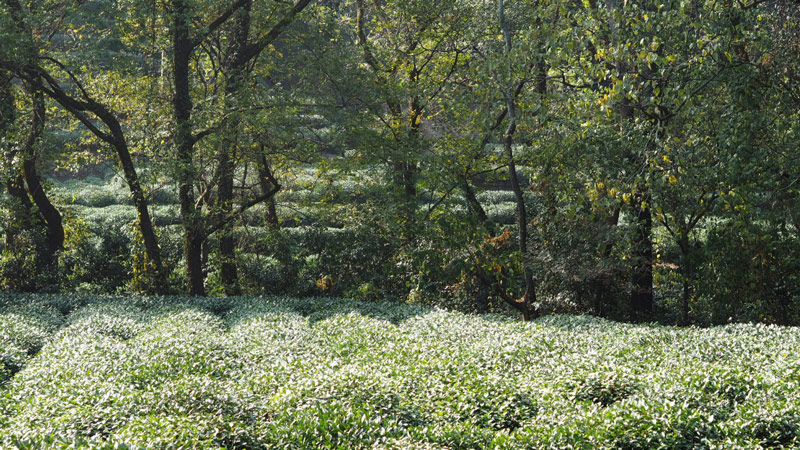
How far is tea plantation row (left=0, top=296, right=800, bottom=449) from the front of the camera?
4.86 metres

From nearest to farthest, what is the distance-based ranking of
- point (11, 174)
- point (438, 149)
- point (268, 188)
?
point (11, 174) → point (438, 149) → point (268, 188)

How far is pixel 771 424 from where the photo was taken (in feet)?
16.3

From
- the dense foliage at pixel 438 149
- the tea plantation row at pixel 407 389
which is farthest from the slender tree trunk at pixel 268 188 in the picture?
the tea plantation row at pixel 407 389

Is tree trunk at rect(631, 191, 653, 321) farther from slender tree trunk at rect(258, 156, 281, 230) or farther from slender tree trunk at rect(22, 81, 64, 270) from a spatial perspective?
slender tree trunk at rect(22, 81, 64, 270)

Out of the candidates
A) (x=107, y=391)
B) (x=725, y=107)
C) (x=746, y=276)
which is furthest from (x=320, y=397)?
(x=746, y=276)

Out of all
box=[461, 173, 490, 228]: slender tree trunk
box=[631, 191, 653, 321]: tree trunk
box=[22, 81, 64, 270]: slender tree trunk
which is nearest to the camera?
box=[631, 191, 653, 321]: tree trunk

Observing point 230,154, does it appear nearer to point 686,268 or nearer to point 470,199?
point 470,199

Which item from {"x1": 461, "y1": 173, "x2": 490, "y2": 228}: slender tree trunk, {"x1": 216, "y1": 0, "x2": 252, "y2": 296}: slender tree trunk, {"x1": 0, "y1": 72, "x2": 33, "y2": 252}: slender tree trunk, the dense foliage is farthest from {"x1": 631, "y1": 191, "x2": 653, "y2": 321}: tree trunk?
{"x1": 0, "y1": 72, "x2": 33, "y2": 252}: slender tree trunk

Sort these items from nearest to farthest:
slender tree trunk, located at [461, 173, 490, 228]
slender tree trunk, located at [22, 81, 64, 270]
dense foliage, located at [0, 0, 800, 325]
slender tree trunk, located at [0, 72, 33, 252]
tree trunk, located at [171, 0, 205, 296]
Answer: dense foliage, located at [0, 0, 800, 325], tree trunk, located at [171, 0, 205, 296], slender tree trunk, located at [0, 72, 33, 252], slender tree trunk, located at [461, 173, 490, 228], slender tree trunk, located at [22, 81, 64, 270]

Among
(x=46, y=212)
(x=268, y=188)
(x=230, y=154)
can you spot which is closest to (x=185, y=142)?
(x=230, y=154)

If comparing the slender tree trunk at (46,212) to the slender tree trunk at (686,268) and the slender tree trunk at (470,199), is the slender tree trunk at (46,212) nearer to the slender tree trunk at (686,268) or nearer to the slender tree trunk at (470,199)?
the slender tree trunk at (470,199)

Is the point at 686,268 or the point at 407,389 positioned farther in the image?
the point at 686,268

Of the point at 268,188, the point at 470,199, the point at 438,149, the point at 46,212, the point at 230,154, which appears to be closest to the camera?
the point at 230,154

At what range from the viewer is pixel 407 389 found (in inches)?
236
